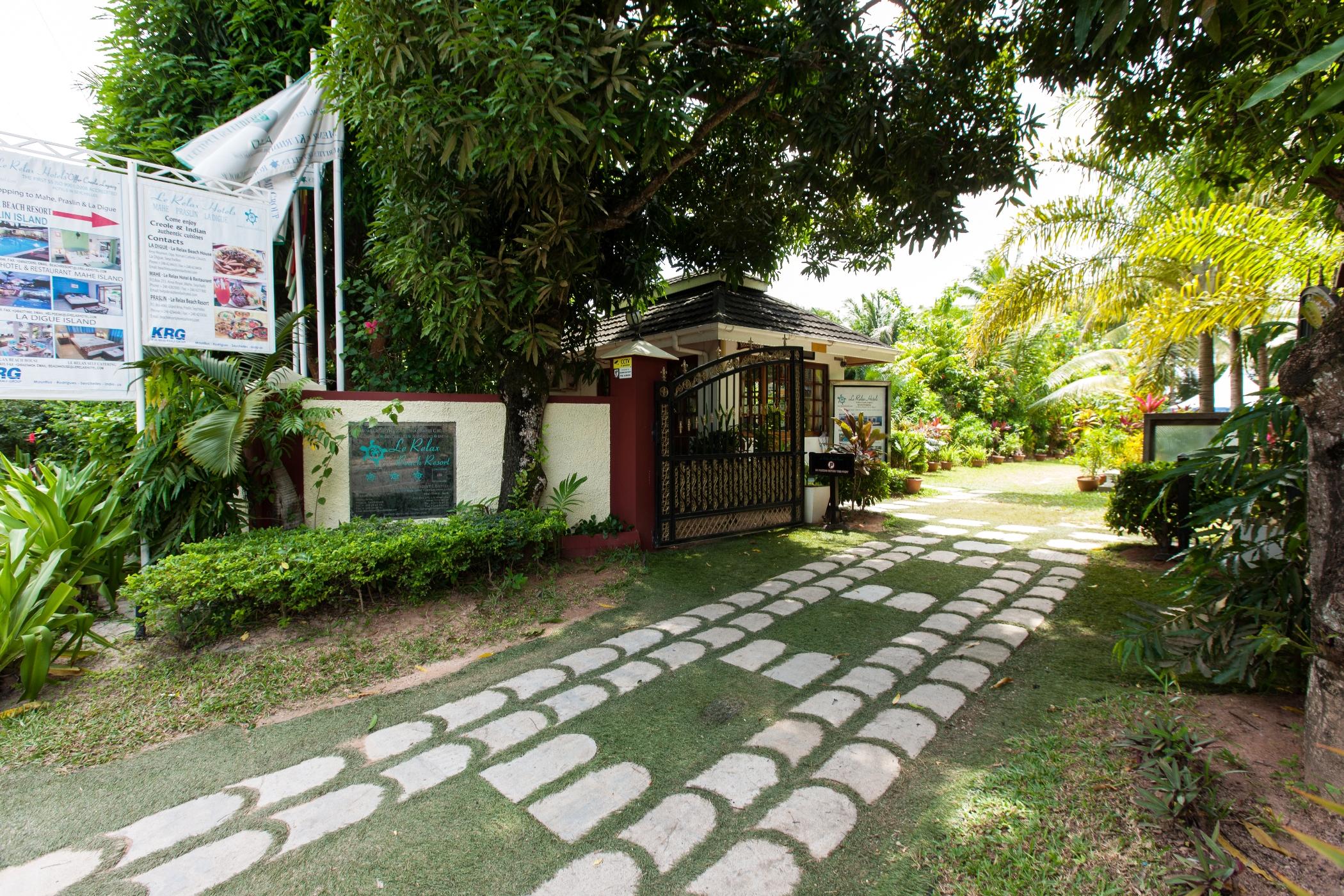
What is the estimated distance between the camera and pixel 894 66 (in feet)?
16.4

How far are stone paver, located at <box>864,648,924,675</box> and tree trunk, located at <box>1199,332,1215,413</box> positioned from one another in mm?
9755

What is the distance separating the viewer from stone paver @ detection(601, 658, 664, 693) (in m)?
3.55

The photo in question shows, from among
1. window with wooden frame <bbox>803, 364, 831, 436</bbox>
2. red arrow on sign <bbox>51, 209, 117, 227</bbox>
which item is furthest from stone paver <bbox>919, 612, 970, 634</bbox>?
red arrow on sign <bbox>51, 209, 117, 227</bbox>

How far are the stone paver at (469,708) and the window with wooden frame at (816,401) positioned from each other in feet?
26.7

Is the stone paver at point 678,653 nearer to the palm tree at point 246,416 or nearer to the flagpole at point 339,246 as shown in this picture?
the palm tree at point 246,416

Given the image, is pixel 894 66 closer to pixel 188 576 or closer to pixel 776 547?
pixel 776 547

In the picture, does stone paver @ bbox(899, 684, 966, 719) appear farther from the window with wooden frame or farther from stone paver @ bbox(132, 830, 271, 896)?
the window with wooden frame

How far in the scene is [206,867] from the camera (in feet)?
7.09

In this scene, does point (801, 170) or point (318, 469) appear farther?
point (801, 170)

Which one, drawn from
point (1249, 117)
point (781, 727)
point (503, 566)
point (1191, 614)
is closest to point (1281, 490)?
point (1191, 614)

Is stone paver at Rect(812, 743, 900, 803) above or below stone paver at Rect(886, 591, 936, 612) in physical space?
below

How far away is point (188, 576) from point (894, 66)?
6.43 m

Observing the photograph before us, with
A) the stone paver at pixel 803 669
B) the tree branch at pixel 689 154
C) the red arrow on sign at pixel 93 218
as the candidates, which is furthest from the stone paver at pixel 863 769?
the red arrow on sign at pixel 93 218

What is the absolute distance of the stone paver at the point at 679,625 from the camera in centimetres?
441
